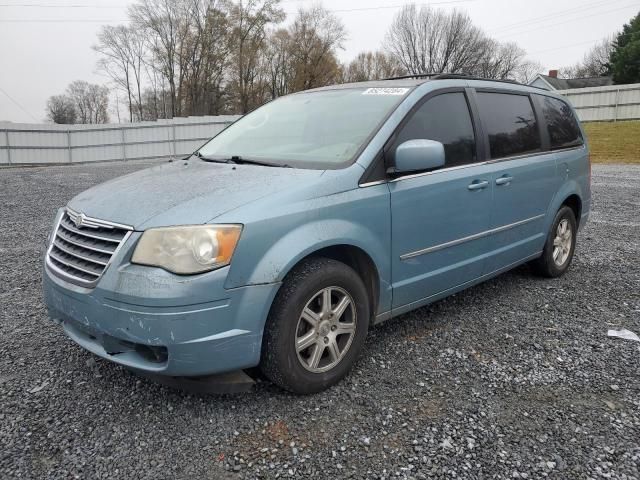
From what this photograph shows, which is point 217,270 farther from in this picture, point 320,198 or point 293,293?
point 320,198

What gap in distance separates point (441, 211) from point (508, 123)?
131 centimetres

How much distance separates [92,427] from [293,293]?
3.80 ft

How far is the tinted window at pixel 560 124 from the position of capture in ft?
15.2

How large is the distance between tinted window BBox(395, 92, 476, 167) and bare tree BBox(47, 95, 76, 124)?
216ft

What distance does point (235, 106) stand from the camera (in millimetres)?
46250

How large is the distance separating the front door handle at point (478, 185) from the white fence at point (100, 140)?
22.2 meters

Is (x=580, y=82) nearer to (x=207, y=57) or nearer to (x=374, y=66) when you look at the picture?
(x=374, y=66)

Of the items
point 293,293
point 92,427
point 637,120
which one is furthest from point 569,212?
point 637,120

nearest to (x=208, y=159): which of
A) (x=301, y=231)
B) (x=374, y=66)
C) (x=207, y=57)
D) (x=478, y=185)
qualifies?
(x=301, y=231)

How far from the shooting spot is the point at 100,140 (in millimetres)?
23828

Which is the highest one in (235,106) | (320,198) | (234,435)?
(235,106)

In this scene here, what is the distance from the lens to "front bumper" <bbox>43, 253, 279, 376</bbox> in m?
2.28

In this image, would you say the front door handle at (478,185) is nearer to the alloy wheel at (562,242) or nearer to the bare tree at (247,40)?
the alloy wheel at (562,242)

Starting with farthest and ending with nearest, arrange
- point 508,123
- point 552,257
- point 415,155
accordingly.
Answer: point 552,257, point 508,123, point 415,155
